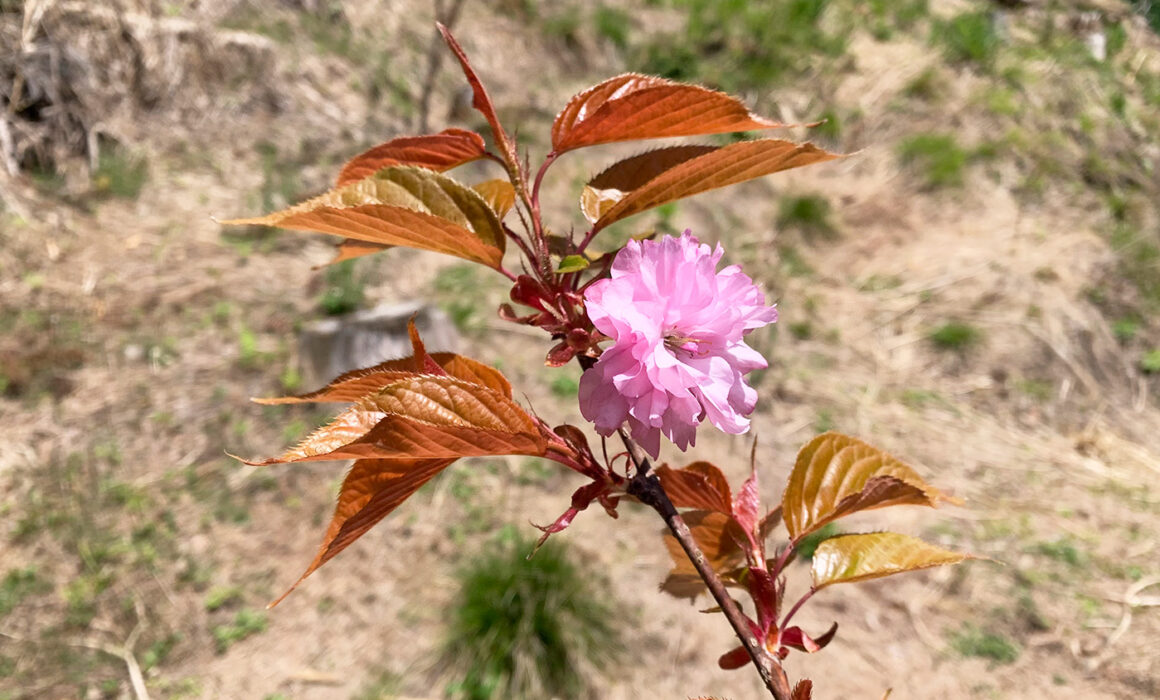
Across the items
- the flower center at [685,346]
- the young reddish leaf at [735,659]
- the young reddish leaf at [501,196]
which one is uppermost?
the young reddish leaf at [501,196]

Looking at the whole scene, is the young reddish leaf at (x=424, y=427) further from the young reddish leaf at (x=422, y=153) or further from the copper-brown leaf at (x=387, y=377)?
the young reddish leaf at (x=422, y=153)

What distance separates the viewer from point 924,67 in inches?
134

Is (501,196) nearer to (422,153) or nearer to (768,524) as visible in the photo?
(422,153)

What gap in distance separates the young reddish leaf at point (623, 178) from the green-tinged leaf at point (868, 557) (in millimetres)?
234

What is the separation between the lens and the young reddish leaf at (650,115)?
0.35 m

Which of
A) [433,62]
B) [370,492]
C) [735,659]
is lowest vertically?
[433,62]

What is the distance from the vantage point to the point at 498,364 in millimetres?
2059

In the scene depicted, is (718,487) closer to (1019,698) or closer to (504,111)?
(1019,698)

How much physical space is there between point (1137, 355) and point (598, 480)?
2.68m

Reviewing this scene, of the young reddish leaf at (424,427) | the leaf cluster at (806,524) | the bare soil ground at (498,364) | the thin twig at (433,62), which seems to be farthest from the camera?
the thin twig at (433,62)

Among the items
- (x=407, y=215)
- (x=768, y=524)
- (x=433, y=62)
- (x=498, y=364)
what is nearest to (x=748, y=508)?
(x=768, y=524)

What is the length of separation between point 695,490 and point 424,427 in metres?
0.19

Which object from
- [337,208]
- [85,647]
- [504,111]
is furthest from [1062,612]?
[504,111]

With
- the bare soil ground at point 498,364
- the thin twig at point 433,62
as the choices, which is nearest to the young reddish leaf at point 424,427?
the bare soil ground at point 498,364
